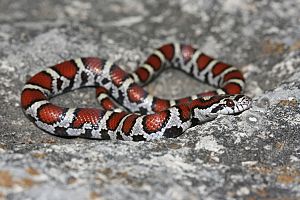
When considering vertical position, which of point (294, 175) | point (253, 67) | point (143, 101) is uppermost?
point (253, 67)

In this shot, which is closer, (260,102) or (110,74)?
(260,102)

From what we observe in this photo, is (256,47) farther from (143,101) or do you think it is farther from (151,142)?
(151,142)

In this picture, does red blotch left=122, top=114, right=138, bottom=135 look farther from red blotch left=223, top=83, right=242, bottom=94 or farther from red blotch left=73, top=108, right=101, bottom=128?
red blotch left=223, top=83, right=242, bottom=94

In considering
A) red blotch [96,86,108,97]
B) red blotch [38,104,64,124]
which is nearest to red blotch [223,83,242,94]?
red blotch [96,86,108,97]

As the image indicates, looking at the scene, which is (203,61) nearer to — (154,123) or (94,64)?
(94,64)

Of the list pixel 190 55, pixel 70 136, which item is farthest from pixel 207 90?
pixel 70 136
